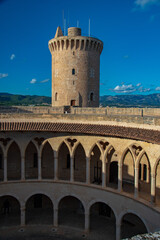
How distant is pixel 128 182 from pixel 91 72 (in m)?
21.3

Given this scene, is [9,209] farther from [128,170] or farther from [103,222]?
[128,170]

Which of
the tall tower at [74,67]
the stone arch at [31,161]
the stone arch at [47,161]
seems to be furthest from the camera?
the tall tower at [74,67]

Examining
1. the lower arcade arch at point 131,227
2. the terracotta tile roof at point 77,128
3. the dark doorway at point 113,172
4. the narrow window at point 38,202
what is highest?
the terracotta tile roof at point 77,128

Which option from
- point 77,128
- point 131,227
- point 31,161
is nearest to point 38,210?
point 31,161

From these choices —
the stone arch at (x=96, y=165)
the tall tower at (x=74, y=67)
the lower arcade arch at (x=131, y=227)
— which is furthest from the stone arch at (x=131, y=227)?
the tall tower at (x=74, y=67)

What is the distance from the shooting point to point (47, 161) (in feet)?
91.5

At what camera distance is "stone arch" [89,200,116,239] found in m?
23.8

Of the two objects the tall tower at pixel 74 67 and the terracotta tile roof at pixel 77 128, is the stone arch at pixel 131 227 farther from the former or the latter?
the tall tower at pixel 74 67

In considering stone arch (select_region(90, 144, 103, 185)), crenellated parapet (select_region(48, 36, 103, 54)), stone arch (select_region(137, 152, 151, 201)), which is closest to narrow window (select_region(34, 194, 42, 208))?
stone arch (select_region(90, 144, 103, 185))

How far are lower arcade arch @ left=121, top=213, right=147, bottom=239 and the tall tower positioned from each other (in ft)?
66.9

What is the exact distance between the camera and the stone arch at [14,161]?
2717 cm

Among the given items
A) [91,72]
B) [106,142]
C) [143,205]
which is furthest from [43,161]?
[91,72]

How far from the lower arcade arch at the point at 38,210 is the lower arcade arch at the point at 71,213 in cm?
126

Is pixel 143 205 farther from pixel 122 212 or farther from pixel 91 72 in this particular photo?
pixel 91 72
